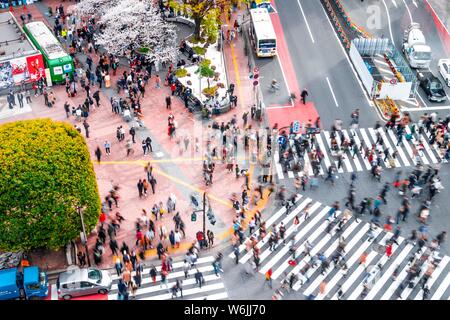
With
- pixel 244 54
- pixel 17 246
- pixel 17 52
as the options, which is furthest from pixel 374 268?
pixel 17 52

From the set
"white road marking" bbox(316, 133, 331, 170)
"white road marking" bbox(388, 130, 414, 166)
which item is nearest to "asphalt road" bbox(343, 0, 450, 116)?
"white road marking" bbox(388, 130, 414, 166)

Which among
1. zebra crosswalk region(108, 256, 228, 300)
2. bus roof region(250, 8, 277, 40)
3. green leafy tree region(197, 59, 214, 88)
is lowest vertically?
zebra crosswalk region(108, 256, 228, 300)

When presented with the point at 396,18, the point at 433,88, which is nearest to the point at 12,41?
the point at 433,88

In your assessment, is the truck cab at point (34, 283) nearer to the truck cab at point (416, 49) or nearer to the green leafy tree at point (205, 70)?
the green leafy tree at point (205, 70)

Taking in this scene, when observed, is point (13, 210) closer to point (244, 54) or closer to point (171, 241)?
point (171, 241)

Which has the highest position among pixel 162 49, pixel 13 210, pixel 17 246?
pixel 162 49

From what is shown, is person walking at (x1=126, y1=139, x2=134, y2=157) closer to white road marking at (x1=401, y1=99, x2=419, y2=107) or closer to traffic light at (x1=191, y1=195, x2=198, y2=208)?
traffic light at (x1=191, y1=195, x2=198, y2=208)

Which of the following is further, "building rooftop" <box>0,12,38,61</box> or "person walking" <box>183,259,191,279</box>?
"building rooftop" <box>0,12,38,61</box>
